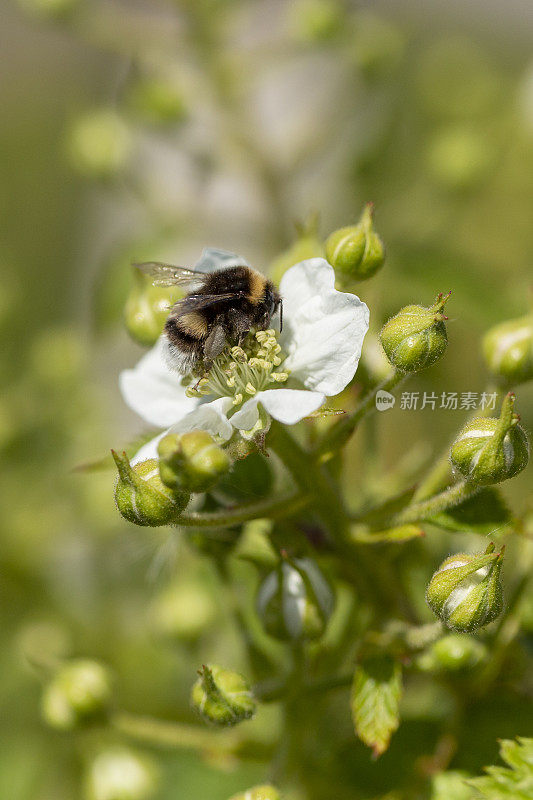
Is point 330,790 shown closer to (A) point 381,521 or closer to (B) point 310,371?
(A) point 381,521

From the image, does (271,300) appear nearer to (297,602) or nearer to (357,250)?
(357,250)

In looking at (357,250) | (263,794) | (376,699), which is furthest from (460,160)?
(263,794)

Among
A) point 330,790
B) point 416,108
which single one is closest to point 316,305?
point 330,790

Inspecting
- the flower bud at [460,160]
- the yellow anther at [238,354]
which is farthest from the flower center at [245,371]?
the flower bud at [460,160]

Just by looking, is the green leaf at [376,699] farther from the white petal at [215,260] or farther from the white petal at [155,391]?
the white petal at [215,260]

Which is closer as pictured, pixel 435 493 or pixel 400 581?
pixel 435 493

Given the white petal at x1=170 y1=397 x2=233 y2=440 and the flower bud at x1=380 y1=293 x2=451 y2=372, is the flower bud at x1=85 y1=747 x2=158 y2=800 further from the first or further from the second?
the flower bud at x1=380 y1=293 x2=451 y2=372
